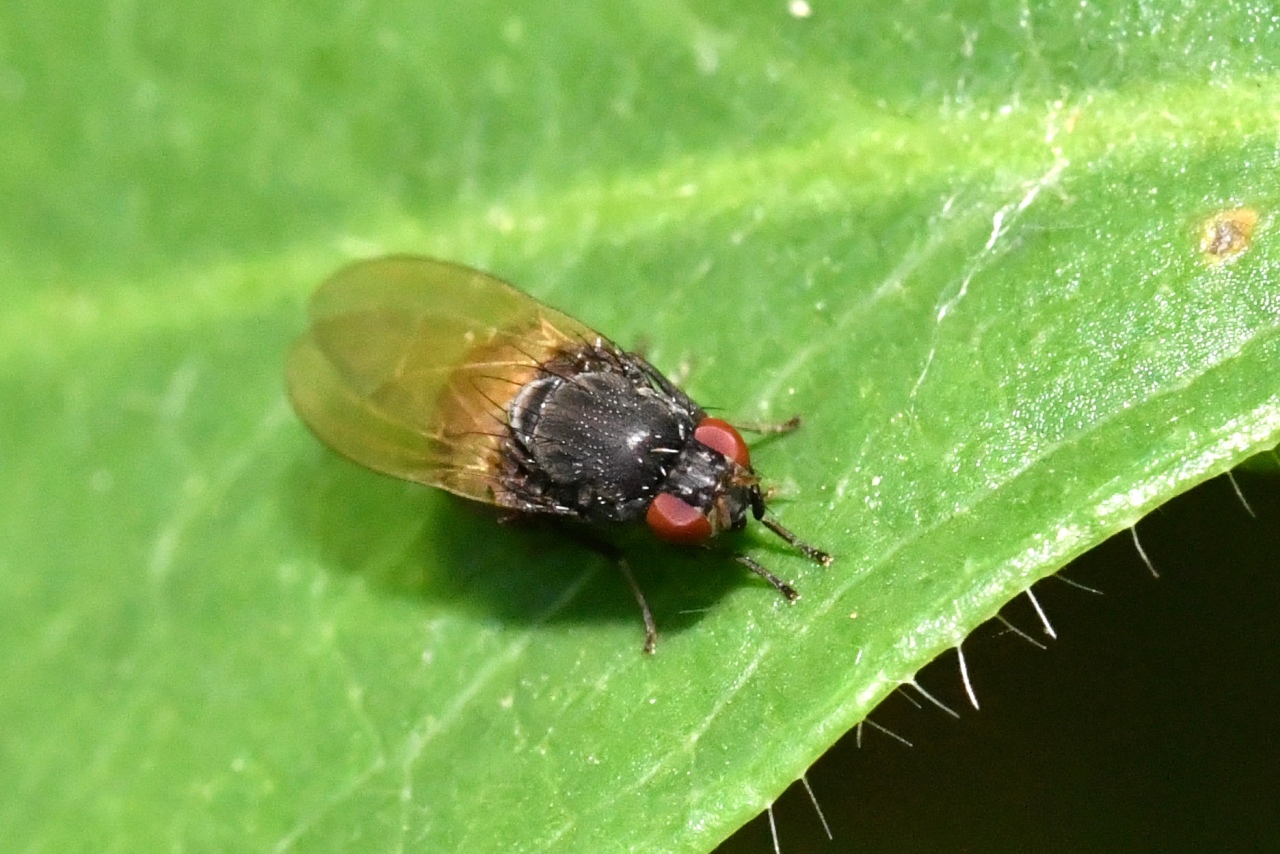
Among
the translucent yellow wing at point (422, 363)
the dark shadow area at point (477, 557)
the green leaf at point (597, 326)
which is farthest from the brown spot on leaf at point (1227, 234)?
the translucent yellow wing at point (422, 363)

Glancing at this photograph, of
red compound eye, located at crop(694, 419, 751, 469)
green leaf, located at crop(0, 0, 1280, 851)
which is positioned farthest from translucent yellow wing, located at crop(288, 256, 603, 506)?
red compound eye, located at crop(694, 419, 751, 469)

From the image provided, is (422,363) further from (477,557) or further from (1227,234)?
(1227,234)

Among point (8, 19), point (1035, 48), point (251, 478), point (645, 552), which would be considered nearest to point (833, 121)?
point (1035, 48)

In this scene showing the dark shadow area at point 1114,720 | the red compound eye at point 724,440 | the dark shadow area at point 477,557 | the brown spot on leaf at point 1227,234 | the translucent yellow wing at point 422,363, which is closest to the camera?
the brown spot on leaf at point 1227,234

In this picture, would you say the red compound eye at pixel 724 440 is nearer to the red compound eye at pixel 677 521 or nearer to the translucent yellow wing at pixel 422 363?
the red compound eye at pixel 677 521

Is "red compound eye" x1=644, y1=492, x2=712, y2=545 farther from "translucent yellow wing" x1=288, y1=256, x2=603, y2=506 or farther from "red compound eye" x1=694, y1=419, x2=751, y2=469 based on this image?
"translucent yellow wing" x1=288, y1=256, x2=603, y2=506
